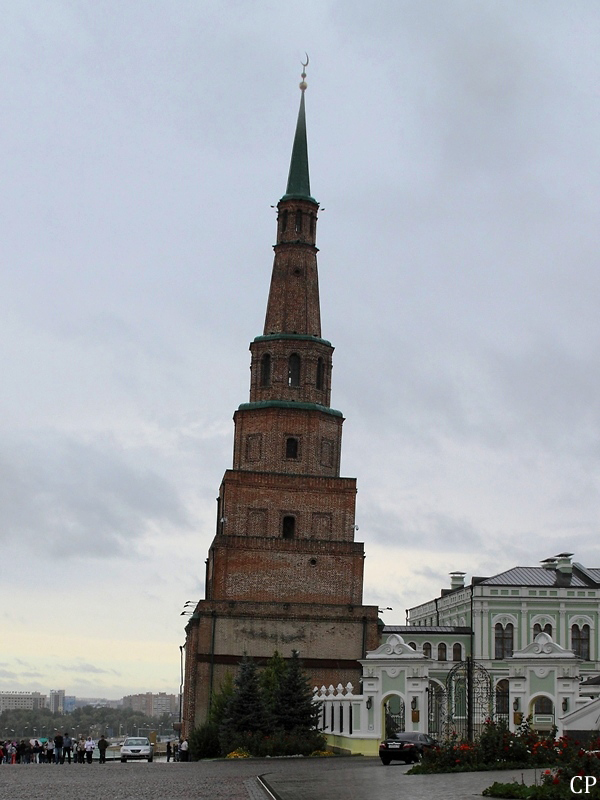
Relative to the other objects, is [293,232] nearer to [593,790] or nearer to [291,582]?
[291,582]

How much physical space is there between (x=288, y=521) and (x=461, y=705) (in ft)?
37.6

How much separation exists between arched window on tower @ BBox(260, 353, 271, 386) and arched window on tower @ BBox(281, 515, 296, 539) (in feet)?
21.8

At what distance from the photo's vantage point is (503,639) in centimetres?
5794

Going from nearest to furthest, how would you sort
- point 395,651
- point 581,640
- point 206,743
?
point 395,651, point 206,743, point 581,640

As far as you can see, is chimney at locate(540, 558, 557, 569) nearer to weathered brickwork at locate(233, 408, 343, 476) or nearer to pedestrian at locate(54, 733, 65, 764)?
weathered brickwork at locate(233, 408, 343, 476)

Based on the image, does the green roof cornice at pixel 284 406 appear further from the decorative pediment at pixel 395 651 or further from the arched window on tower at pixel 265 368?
the decorative pediment at pixel 395 651

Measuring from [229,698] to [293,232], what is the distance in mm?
24183

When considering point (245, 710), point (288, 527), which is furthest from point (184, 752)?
point (288, 527)

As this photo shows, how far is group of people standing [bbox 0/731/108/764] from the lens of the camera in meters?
42.0

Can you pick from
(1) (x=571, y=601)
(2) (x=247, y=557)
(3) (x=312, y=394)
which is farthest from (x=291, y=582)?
(1) (x=571, y=601)

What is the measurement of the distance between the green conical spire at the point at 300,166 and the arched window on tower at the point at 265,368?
8228mm

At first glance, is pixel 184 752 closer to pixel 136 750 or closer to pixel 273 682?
pixel 136 750

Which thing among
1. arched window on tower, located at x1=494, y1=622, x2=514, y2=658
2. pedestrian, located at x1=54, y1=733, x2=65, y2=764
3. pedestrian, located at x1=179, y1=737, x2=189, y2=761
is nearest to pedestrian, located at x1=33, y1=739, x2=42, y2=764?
pedestrian, located at x1=54, y1=733, x2=65, y2=764

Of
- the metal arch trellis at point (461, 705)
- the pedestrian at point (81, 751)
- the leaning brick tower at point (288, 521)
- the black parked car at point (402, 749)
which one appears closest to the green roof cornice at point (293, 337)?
the leaning brick tower at point (288, 521)
